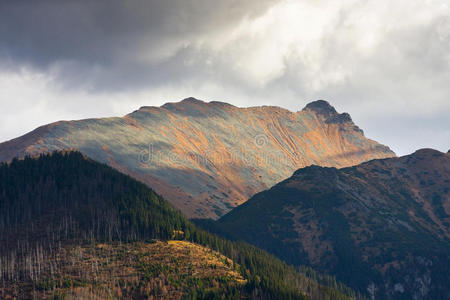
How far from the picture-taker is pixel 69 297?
19750cm

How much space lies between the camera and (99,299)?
Result: 655ft

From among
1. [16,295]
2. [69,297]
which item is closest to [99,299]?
[69,297]

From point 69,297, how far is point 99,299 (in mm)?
10100

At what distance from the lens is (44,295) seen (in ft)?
650

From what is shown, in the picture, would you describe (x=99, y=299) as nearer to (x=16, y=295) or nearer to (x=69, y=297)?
(x=69, y=297)

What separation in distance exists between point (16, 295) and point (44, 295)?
10.0m

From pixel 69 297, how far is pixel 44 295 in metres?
8.78

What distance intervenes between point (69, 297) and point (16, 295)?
18.8 m

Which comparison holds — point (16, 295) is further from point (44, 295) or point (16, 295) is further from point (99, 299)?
point (99, 299)

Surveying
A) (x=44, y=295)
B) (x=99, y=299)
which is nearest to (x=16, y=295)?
(x=44, y=295)
